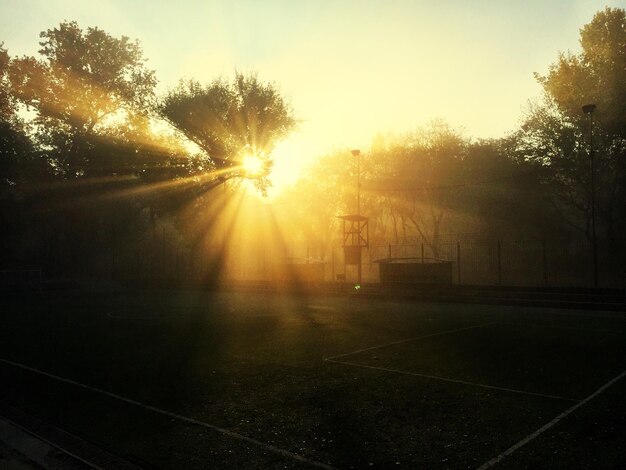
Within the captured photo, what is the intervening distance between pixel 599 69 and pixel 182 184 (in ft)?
111

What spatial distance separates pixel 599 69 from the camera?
34.3 meters

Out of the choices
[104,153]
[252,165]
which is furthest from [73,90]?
[252,165]

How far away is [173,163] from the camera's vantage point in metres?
43.5

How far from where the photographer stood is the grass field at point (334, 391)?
5.11 metres

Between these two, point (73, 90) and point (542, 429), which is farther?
point (73, 90)

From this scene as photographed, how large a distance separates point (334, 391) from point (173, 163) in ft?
129

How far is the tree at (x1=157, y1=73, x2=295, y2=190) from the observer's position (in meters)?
42.2

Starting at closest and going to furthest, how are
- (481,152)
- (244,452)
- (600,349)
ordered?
(244,452) < (600,349) < (481,152)

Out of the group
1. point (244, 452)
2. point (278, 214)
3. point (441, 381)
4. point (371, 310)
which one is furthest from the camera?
point (278, 214)

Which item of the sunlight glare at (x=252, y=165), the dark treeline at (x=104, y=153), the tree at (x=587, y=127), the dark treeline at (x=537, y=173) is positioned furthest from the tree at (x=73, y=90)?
the tree at (x=587, y=127)

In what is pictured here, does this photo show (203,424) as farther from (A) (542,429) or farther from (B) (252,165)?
(B) (252,165)

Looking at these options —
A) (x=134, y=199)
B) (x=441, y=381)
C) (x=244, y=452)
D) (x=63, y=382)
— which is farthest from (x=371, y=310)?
(x=134, y=199)

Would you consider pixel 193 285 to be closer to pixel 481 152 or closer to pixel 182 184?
pixel 182 184

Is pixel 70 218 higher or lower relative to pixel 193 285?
higher
